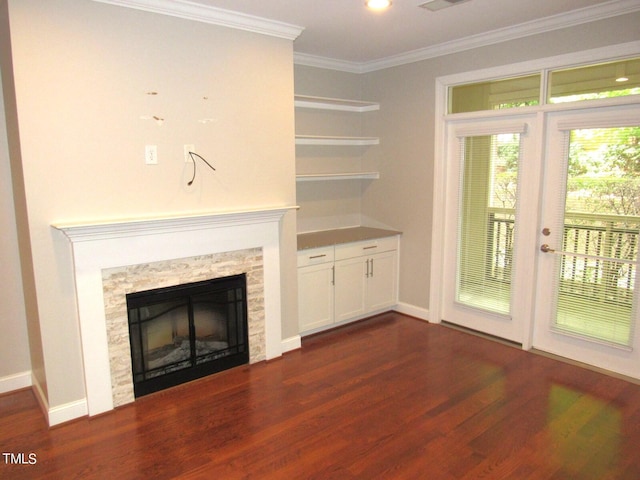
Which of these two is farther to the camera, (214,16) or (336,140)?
(336,140)

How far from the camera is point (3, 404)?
3.11m

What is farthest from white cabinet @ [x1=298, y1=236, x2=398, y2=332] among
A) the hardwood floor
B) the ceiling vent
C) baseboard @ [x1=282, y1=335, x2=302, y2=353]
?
the ceiling vent

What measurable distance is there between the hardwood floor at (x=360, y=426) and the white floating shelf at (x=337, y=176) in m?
1.67

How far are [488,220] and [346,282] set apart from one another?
1406 millimetres

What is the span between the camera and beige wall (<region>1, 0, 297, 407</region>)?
260cm

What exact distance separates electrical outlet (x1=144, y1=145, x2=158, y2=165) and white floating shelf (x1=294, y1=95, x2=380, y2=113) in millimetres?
1529

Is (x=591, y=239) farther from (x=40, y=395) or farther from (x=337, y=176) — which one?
(x=40, y=395)

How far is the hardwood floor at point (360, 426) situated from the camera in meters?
2.42

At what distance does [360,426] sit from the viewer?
110 inches

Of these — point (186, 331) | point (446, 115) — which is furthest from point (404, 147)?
point (186, 331)

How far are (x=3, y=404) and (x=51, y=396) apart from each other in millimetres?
595

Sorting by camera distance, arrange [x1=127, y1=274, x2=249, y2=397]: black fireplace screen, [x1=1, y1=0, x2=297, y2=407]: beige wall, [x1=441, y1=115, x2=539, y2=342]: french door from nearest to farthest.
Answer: [x1=1, y1=0, x2=297, y2=407]: beige wall → [x1=127, y1=274, x2=249, y2=397]: black fireplace screen → [x1=441, y1=115, x2=539, y2=342]: french door

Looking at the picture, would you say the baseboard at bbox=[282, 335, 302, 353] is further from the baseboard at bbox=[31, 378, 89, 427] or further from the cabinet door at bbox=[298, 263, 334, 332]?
the baseboard at bbox=[31, 378, 89, 427]

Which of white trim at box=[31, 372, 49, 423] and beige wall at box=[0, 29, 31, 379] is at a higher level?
beige wall at box=[0, 29, 31, 379]
